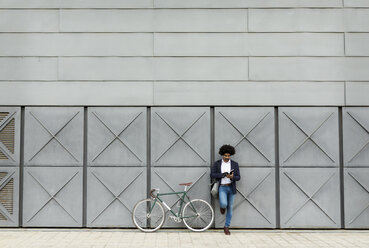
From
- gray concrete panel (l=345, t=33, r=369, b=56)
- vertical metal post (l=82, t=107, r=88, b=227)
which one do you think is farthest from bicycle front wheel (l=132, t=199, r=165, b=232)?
gray concrete panel (l=345, t=33, r=369, b=56)

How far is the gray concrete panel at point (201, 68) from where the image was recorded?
33.2ft

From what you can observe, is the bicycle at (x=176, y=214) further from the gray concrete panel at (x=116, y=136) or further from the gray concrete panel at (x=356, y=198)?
the gray concrete panel at (x=356, y=198)

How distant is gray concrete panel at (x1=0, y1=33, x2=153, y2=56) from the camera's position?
33.3 ft

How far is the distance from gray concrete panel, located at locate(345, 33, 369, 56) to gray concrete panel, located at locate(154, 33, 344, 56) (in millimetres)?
154

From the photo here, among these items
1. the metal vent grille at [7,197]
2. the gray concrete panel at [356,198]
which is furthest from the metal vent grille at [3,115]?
the gray concrete panel at [356,198]

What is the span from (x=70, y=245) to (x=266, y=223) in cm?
475

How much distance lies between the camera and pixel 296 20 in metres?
10.2

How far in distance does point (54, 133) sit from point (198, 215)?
13.8 ft

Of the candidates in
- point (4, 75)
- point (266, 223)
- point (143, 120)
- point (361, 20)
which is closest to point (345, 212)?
point (266, 223)

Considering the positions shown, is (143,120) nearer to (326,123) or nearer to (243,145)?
(243,145)

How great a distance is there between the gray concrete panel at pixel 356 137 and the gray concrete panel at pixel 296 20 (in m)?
2.24

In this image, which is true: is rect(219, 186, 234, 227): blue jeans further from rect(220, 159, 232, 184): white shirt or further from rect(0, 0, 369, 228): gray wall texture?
rect(0, 0, 369, 228): gray wall texture

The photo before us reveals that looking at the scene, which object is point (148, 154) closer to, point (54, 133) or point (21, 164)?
point (54, 133)

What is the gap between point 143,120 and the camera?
10117 millimetres
